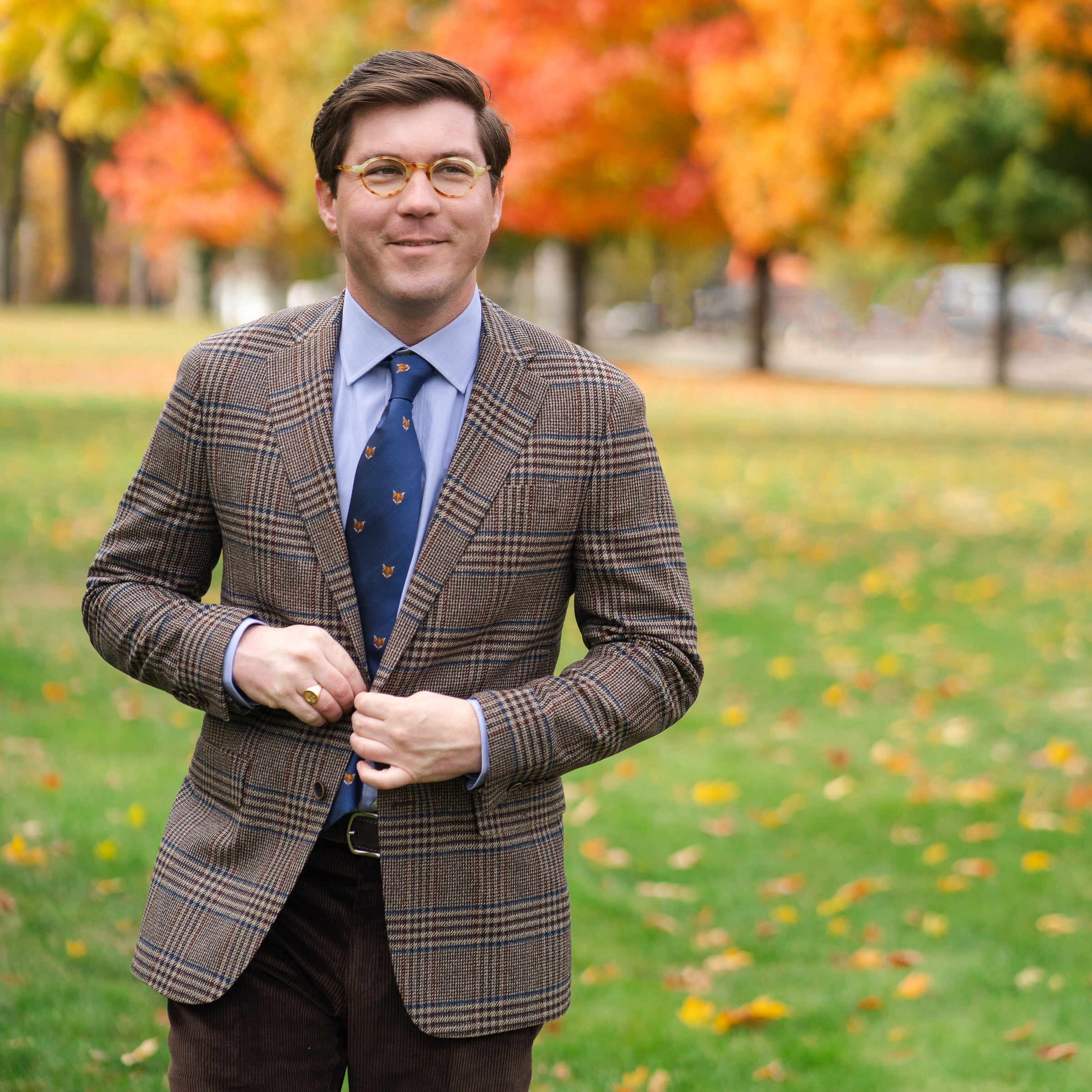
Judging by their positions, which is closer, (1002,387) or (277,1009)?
(277,1009)

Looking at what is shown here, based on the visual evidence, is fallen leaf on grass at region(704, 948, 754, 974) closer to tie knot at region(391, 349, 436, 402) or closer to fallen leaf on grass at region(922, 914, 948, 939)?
fallen leaf on grass at region(922, 914, 948, 939)

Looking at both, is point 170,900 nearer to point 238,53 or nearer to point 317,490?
point 317,490

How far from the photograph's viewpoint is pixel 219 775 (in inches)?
92.5

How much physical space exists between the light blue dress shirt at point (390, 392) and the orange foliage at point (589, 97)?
23.4m

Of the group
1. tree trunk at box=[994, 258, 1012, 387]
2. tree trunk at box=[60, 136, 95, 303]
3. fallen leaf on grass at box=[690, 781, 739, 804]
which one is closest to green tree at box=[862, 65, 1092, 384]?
tree trunk at box=[994, 258, 1012, 387]

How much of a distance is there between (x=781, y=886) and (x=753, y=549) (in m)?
6.01

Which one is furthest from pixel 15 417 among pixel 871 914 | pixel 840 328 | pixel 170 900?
pixel 840 328

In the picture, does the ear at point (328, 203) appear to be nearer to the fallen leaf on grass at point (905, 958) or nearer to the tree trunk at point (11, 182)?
the fallen leaf on grass at point (905, 958)

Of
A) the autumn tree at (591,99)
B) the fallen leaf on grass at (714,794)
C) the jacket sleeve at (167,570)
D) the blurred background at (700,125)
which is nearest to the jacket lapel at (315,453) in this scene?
the jacket sleeve at (167,570)

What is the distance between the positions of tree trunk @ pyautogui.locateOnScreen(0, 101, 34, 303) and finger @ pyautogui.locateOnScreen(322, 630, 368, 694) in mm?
30881

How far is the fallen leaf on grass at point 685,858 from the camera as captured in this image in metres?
5.57

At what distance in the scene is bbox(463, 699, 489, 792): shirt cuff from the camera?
2.15m

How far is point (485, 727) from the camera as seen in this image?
7.06 ft

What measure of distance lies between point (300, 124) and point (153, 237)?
643 inches
